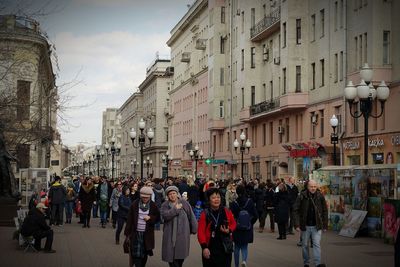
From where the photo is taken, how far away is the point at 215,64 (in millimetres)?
69500

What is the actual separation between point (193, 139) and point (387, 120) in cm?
4929

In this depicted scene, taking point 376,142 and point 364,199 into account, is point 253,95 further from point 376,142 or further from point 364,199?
point 364,199

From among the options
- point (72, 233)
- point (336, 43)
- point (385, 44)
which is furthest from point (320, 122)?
point (72, 233)

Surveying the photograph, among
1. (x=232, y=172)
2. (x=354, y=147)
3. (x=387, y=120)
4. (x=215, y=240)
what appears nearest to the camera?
(x=215, y=240)

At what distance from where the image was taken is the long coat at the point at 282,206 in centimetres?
2302

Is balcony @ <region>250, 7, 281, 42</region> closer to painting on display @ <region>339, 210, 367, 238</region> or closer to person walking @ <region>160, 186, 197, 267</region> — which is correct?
painting on display @ <region>339, 210, 367, 238</region>

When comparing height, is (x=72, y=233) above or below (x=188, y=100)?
below

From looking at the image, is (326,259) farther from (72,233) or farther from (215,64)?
(215,64)

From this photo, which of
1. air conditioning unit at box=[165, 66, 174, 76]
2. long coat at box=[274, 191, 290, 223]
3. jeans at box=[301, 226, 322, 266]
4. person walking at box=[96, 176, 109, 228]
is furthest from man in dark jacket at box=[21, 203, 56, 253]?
air conditioning unit at box=[165, 66, 174, 76]

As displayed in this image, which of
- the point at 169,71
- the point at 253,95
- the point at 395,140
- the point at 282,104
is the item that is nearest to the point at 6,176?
the point at 395,140

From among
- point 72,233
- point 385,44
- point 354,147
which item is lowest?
point 72,233

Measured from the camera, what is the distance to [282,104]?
4897 centimetres

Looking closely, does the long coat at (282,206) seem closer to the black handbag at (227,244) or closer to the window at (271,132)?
the black handbag at (227,244)

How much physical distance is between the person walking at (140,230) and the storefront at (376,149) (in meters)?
24.3
